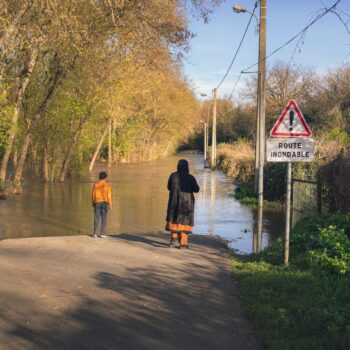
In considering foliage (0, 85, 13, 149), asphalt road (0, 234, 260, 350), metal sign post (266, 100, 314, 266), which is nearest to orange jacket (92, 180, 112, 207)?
asphalt road (0, 234, 260, 350)

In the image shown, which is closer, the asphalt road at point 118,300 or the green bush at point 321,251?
the asphalt road at point 118,300

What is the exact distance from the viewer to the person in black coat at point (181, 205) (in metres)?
11.0

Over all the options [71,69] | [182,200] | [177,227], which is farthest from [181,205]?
[71,69]

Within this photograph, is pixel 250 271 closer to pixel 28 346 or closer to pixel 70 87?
pixel 28 346

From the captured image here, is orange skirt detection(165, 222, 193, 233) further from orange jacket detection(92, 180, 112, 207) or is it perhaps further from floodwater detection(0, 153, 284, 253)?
orange jacket detection(92, 180, 112, 207)

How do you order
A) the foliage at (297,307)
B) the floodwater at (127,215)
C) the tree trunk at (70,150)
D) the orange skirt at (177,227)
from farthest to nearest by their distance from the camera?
the tree trunk at (70,150)
the floodwater at (127,215)
the orange skirt at (177,227)
the foliage at (297,307)

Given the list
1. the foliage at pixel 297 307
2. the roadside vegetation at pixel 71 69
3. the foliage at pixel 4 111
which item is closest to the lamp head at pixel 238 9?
the roadside vegetation at pixel 71 69

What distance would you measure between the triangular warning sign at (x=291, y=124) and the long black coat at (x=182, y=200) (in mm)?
2856

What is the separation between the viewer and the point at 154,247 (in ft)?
36.8

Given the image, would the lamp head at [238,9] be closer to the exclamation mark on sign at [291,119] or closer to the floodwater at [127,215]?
the floodwater at [127,215]

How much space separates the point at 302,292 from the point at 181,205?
4431 mm

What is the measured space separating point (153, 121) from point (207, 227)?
54755 millimetres

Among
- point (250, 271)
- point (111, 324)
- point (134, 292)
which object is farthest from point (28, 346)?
point (250, 271)

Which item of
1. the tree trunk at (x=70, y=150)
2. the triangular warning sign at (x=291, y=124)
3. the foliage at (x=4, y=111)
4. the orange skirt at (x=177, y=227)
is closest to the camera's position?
the triangular warning sign at (x=291, y=124)
